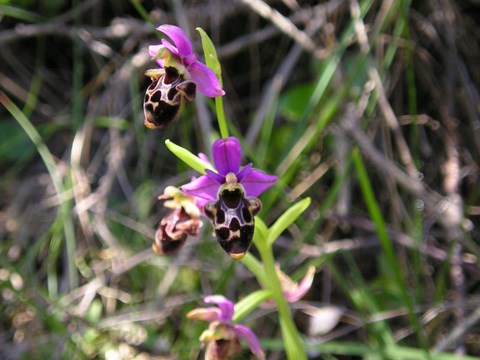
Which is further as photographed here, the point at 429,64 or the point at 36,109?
the point at 36,109

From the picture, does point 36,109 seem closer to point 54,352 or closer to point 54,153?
point 54,153

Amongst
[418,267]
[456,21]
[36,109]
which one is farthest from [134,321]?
[456,21]

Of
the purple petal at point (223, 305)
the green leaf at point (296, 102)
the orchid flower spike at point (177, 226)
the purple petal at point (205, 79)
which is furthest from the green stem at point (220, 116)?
the green leaf at point (296, 102)

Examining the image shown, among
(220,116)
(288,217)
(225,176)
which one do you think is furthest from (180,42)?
(288,217)

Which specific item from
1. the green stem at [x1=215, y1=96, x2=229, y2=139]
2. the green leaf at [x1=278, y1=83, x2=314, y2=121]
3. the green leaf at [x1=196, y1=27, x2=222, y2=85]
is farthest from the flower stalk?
the green leaf at [x1=278, y1=83, x2=314, y2=121]

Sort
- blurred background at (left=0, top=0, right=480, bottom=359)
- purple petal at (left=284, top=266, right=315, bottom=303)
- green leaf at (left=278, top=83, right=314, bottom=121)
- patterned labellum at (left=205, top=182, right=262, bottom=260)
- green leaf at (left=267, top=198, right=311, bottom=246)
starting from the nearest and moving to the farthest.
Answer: patterned labellum at (left=205, top=182, right=262, bottom=260)
green leaf at (left=267, top=198, right=311, bottom=246)
purple petal at (left=284, top=266, right=315, bottom=303)
blurred background at (left=0, top=0, right=480, bottom=359)
green leaf at (left=278, top=83, right=314, bottom=121)

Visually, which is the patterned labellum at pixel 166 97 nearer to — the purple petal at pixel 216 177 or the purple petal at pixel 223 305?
the purple petal at pixel 216 177

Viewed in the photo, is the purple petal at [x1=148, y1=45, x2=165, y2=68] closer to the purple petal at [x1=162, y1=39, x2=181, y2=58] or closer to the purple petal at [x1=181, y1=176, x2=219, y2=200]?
the purple petal at [x1=162, y1=39, x2=181, y2=58]
